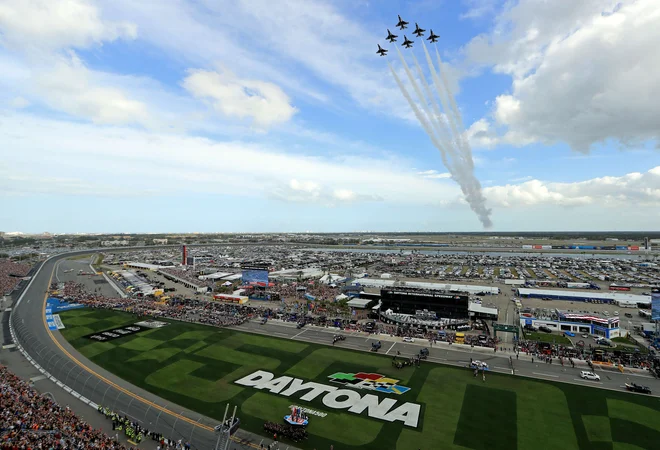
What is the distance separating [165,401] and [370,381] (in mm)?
19948

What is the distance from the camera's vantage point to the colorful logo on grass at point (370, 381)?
112ft

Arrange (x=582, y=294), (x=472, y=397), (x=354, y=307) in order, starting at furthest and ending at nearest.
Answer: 1. (x=582, y=294)
2. (x=354, y=307)
3. (x=472, y=397)

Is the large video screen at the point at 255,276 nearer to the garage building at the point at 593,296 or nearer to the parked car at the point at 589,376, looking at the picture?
the garage building at the point at 593,296

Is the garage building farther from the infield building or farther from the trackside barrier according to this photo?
the trackside barrier

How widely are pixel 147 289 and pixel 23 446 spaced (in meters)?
69.2

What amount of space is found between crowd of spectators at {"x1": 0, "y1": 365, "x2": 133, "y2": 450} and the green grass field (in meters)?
8.18

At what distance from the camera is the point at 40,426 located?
24.4m

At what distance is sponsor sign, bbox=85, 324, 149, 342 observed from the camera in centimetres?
4994

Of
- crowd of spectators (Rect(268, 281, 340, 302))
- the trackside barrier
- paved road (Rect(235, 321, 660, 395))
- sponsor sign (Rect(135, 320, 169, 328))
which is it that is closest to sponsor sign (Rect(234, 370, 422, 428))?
the trackside barrier

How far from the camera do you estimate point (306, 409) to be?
30547 mm

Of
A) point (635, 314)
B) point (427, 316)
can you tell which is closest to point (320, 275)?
point (427, 316)

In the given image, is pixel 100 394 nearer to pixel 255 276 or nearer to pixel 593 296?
pixel 255 276

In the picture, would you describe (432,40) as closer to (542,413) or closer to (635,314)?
(542,413)

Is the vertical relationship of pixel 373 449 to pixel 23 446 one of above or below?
below
